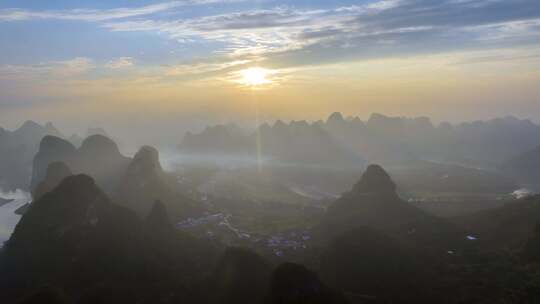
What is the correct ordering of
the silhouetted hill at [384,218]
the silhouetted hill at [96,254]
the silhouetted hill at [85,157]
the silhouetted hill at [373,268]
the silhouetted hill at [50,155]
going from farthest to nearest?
the silhouetted hill at [50,155], the silhouetted hill at [85,157], the silhouetted hill at [384,218], the silhouetted hill at [373,268], the silhouetted hill at [96,254]

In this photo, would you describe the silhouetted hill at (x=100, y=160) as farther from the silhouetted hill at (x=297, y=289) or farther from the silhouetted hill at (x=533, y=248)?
the silhouetted hill at (x=533, y=248)

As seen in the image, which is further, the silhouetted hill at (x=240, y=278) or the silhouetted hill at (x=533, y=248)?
the silhouetted hill at (x=533, y=248)

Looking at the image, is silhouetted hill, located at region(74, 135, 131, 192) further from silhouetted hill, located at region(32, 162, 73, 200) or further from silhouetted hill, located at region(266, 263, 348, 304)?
silhouetted hill, located at region(266, 263, 348, 304)

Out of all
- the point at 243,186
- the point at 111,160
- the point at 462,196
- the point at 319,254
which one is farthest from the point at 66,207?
the point at 462,196

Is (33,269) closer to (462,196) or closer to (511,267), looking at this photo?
(511,267)

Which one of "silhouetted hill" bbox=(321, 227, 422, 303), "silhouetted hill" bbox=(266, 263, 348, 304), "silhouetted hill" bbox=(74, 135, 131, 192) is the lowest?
"silhouetted hill" bbox=(321, 227, 422, 303)

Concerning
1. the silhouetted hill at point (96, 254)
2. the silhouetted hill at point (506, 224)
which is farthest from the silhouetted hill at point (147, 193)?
the silhouetted hill at point (506, 224)

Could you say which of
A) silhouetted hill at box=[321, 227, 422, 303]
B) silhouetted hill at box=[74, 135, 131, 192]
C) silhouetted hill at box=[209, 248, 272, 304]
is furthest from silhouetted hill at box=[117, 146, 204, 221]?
silhouetted hill at box=[321, 227, 422, 303]

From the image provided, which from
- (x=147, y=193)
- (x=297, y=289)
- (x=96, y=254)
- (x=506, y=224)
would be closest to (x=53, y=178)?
(x=147, y=193)
